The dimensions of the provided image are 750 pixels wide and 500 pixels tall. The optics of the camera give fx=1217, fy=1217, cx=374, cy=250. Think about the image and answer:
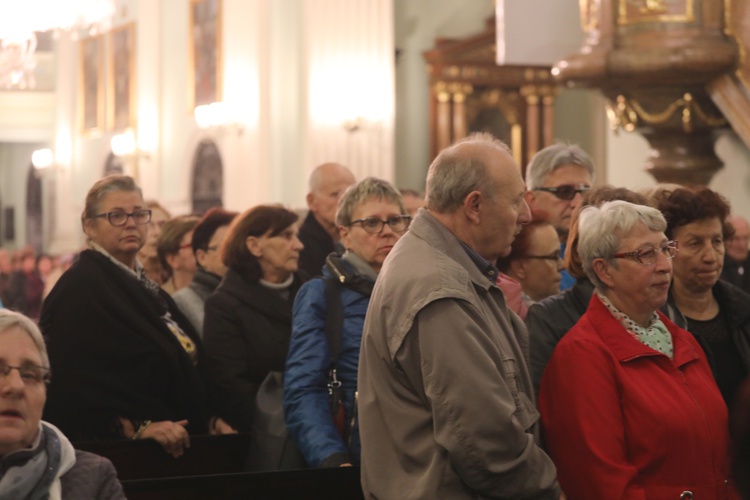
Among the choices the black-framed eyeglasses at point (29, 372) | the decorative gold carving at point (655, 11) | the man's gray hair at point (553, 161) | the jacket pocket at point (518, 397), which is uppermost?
the decorative gold carving at point (655, 11)

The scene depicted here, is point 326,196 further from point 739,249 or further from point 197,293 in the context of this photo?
point 739,249

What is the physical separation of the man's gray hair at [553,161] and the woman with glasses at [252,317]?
3.52 feet

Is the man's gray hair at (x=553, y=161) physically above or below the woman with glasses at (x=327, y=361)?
above

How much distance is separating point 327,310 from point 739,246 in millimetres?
4269

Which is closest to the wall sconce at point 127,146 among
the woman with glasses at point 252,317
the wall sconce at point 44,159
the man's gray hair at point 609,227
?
the wall sconce at point 44,159

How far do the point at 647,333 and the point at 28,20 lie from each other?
1222cm

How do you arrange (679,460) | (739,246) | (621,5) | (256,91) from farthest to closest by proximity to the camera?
(256,91), (739,246), (621,5), (679,460)

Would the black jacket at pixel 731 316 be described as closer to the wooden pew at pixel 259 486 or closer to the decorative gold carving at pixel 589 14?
the wooden pew at pixel 259 486

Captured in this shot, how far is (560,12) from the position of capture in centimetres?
760

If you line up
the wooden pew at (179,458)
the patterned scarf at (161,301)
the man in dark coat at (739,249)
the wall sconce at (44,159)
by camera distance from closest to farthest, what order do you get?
the wooden pew at (179,458), the patterned scarf at (161,301), the man in dark coat at (739,249), the wall sconce at (44,159)

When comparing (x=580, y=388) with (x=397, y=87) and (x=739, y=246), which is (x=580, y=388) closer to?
(x=739, y=246)

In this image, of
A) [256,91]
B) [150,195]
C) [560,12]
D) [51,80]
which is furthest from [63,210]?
[560,12]

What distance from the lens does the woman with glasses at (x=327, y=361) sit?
3945mm

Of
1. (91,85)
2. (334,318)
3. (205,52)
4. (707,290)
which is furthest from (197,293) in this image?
(91,85)
